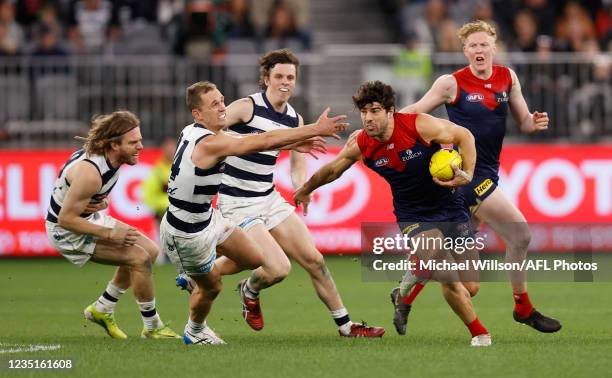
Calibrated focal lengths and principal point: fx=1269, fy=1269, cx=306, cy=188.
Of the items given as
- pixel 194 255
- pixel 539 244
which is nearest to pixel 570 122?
pixel 539 244

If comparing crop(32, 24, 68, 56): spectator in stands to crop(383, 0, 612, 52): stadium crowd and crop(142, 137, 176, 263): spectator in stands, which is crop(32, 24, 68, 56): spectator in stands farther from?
crop(383, 0, 612, 52): stadium crowd

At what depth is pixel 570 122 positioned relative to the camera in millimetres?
20344

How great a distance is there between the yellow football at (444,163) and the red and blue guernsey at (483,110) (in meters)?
1.51

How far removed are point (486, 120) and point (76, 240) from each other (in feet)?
12.9

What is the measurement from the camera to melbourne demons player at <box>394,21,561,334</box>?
11539mm

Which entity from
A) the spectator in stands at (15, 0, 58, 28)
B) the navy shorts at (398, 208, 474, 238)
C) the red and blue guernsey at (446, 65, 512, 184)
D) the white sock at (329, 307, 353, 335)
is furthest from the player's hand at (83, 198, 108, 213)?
the spectator in stands at (15, 0, 58, 28)

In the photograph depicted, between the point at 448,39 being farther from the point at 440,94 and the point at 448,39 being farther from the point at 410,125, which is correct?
the point at 410,125

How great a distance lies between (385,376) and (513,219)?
10.7 ft

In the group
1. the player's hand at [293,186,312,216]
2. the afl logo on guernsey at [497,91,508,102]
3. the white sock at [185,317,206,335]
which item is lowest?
the white sock at [185,317,206,335]

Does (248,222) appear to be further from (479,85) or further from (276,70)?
(479,85)

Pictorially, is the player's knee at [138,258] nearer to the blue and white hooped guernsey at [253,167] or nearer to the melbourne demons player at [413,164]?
the blue and white hooped guernsey at [253,167]

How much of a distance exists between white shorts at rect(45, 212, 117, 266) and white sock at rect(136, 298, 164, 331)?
0.67 metres

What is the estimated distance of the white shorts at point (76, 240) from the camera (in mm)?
11266

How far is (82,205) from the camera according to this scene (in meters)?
10.9
